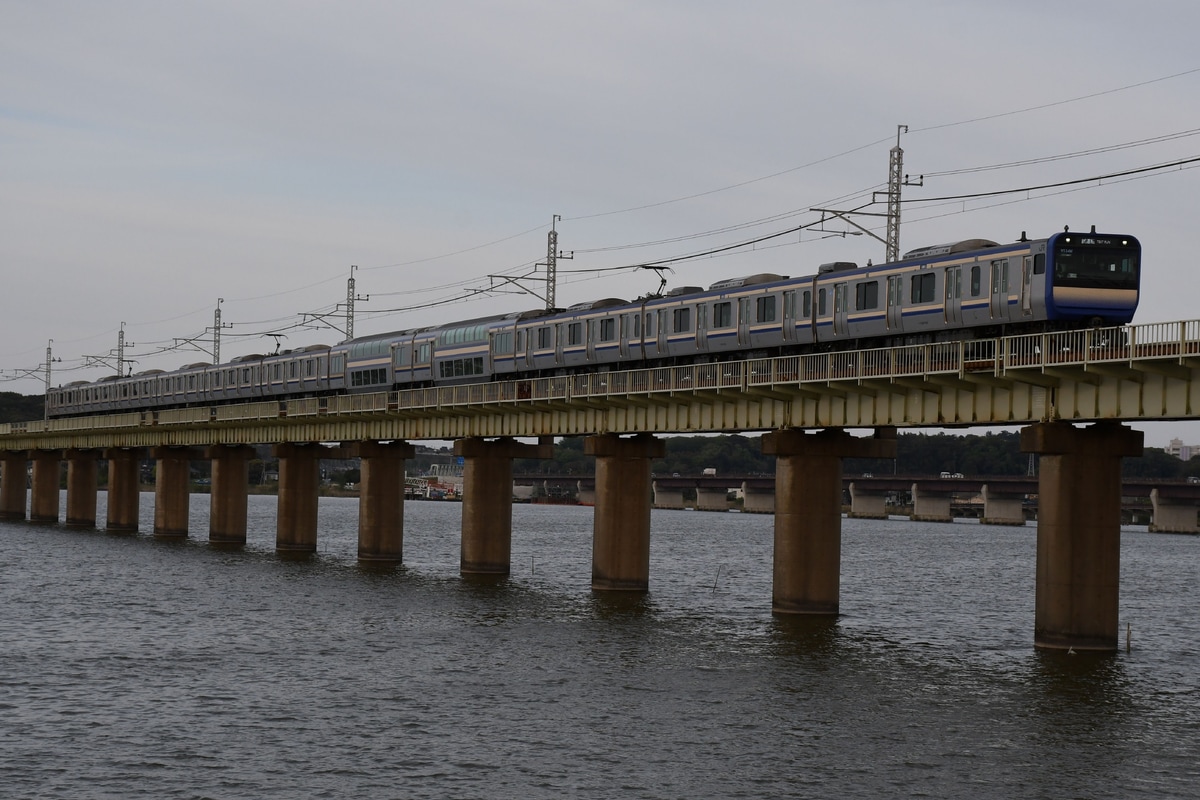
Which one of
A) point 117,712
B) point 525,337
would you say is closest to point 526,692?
point 117,712

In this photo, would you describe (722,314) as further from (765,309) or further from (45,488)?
(45,488)

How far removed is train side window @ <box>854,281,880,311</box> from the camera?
1992 inches

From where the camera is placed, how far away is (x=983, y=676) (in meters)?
42.4

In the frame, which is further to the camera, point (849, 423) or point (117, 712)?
point (849, 423)

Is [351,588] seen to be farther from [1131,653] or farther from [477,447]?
[1131,653]

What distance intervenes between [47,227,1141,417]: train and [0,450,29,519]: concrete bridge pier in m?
65.1

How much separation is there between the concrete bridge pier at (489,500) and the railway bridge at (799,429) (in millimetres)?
101

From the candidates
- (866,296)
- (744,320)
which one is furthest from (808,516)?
(744,320)

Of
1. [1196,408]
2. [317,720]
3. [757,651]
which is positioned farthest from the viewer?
[757,651]

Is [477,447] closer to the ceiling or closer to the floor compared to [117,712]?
closer to the ceiling

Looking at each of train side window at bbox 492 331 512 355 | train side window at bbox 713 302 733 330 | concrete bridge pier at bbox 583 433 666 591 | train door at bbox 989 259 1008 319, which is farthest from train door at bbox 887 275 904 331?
train side window at bbox 492 331 512 355

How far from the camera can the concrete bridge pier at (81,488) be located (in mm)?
129875

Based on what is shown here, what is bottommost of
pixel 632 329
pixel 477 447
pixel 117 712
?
pixel 117 712

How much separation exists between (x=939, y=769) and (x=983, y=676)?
13266 millimetres
